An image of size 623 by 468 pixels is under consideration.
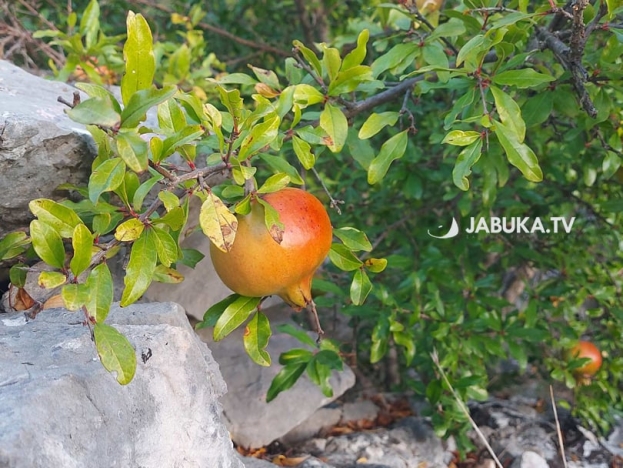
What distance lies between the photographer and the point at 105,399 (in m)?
0.90

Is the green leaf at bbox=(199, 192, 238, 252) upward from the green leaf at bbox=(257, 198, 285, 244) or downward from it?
upward

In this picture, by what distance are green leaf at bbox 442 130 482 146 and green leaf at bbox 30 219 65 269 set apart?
639 mm

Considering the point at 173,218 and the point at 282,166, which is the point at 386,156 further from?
the point at 173,218

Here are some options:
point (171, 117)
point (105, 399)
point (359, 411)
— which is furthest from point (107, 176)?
point (359, 411)

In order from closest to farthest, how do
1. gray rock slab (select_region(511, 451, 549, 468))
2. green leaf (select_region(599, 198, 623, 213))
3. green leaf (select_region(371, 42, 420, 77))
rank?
green leaf (select_region(371, 42, 420, 77)) < green leaf (select_region(599, 198, 623, 213)) < gray rock slab (select_region(511, 451, 549, 468))

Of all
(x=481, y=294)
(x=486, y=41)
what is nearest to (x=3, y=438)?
(x=486, y=41)

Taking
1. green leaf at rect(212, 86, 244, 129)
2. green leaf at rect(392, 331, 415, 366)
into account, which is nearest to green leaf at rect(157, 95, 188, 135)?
green leaf at rect(212, 86, 244, 129)

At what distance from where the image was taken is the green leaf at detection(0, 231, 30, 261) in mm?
1073

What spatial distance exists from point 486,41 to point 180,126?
0.56 m

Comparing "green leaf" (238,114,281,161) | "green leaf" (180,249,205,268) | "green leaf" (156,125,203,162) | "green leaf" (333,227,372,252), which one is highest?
"green leaf" (156,125,203,162)

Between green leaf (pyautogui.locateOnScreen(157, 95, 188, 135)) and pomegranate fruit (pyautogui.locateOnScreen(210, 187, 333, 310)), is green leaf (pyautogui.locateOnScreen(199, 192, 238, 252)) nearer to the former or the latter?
pomegranate fruit (pyautogui.locateOnScreen(210, 187, 333, 310))

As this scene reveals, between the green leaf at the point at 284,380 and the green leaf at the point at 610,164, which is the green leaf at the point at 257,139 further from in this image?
the green leaf at the point at 610,164

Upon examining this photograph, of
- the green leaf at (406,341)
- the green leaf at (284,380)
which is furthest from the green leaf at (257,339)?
the green leaf at (406,341)

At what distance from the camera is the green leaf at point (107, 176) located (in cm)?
85
